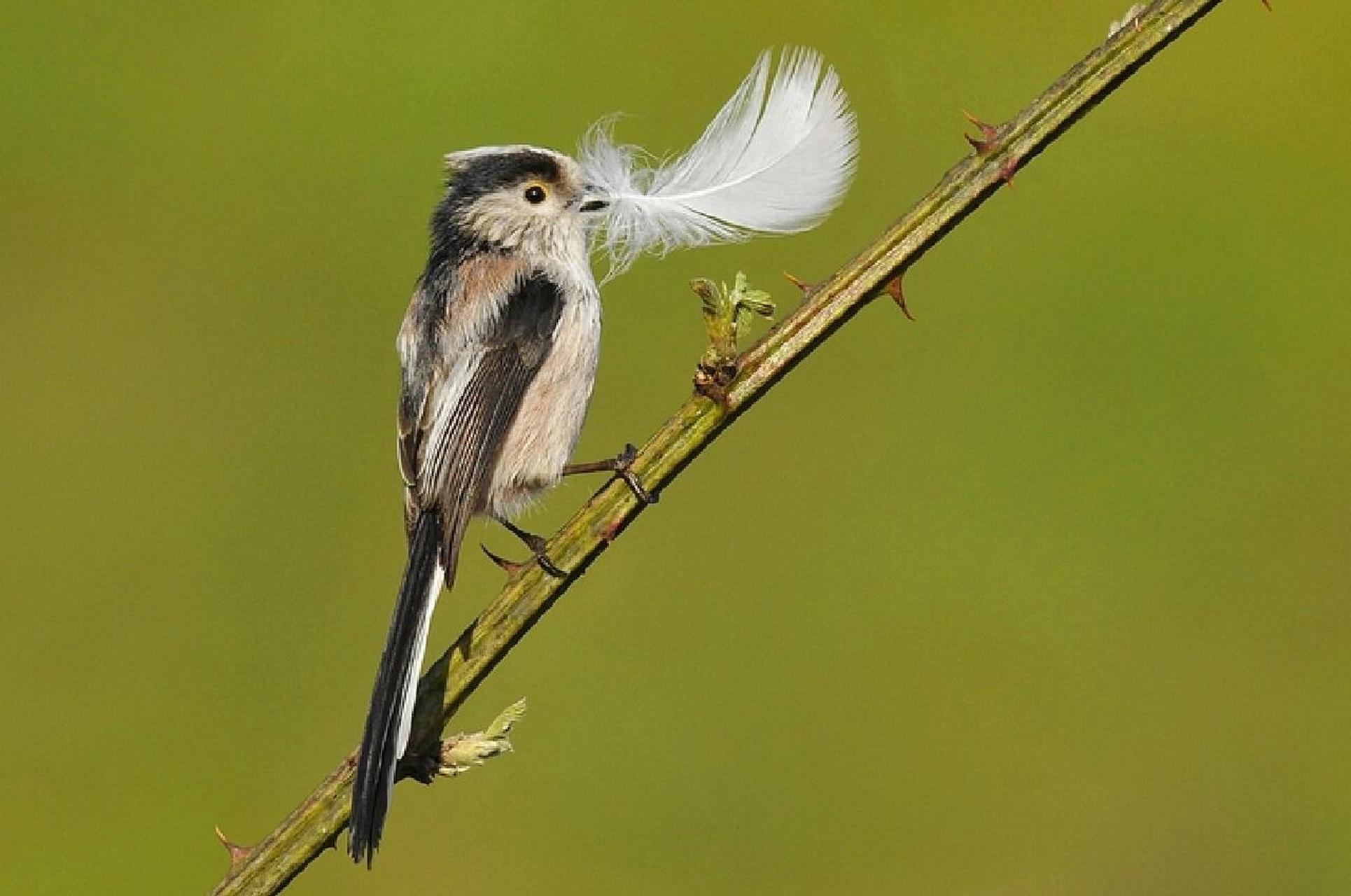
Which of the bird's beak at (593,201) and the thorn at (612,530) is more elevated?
the bird's beak at (593,201)

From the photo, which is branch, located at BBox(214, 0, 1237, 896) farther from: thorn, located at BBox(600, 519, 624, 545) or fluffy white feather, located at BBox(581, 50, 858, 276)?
fluffy white feather, located at BBox(581, 50, 858, 276)

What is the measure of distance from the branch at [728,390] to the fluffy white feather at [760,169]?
0.12 metres

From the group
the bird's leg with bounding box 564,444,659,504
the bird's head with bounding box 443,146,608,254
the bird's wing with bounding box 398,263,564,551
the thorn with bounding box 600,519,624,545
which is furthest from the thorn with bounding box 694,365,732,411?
the bird's head with bounding box 443,146,608,254

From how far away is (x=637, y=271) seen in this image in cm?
660

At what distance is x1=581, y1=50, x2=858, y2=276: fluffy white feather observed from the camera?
2.21 metres

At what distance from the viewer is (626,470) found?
224cm

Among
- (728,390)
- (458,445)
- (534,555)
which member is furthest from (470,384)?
(728,390)

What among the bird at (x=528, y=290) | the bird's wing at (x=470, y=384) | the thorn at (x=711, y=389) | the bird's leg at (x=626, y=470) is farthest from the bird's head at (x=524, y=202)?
the thorn at (x=711, y=389)

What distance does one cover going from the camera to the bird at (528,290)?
2.25 meters

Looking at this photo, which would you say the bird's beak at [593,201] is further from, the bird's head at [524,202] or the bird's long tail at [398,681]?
the bird's long tail at [398,681]

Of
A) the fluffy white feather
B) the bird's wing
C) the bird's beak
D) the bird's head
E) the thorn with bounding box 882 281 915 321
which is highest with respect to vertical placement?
the bird's head

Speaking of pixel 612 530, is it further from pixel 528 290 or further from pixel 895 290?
pixel 528 290

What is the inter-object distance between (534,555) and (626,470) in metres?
0.64

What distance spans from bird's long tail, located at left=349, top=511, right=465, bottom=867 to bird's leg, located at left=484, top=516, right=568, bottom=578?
96mm
